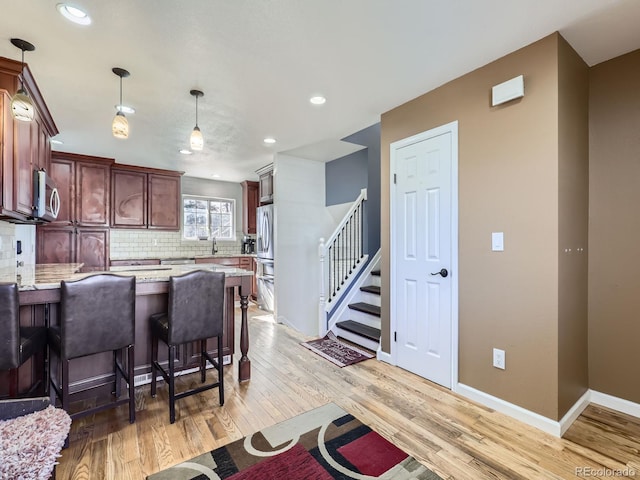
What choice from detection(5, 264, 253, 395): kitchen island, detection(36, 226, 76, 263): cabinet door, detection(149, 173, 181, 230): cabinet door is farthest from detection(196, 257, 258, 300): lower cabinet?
detection(5, 264, 253, 395): kitchen island

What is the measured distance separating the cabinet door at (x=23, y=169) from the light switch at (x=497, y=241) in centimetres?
371

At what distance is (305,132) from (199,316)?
8.37 feet

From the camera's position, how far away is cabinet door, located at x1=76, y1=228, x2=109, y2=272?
16.1ft

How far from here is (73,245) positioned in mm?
4820

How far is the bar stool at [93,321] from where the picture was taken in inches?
72.1

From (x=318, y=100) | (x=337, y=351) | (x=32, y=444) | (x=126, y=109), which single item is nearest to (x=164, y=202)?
(x=126, y=109)

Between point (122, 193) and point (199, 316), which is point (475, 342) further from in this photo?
point (122, 193)

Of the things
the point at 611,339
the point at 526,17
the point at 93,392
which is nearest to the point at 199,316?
the point at 93,392

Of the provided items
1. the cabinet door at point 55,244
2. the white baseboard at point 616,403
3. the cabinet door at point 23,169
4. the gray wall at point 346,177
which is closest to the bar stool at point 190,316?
the cabinet door at point 23,169

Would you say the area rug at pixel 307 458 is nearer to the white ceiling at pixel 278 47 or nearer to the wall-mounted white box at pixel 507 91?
the wall-mounted white box at pixel 507 91

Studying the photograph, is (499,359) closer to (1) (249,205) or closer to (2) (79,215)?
(1) (249,205)

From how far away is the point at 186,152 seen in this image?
4.61 metres

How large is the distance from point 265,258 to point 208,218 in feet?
7.49

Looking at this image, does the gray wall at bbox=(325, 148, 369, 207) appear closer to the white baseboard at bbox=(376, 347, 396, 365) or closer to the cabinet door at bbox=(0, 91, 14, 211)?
the white baseboard at bbox=(376, 347, 396, 365)
